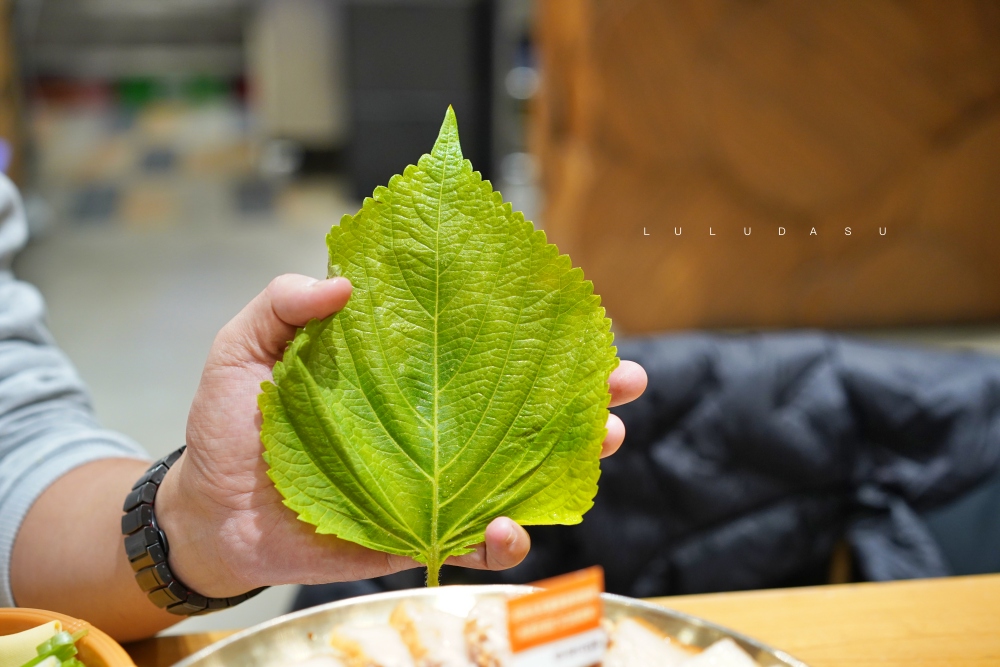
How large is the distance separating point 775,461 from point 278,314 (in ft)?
2.33

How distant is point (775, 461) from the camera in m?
0.93

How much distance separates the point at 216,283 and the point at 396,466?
2.57m

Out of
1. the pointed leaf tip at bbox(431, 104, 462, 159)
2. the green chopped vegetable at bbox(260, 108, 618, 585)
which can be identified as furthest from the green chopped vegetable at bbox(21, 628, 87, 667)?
the pointed leaf tip at bbox(431, 104, 462, 159)

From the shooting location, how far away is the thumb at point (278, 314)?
1.16ft

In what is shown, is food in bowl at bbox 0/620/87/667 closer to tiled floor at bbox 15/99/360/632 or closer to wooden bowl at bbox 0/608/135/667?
wooden bowl at bbox 0/608/135/667

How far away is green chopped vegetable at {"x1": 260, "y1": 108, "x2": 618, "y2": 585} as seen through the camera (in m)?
0.36

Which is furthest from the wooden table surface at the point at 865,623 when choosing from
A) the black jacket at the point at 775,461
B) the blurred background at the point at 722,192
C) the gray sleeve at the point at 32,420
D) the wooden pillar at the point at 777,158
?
the wooden pillar at the point at 777,158

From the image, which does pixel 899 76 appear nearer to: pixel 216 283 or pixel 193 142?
pixel 216 283

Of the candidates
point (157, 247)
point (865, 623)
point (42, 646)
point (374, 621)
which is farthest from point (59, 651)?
point (157, 247)

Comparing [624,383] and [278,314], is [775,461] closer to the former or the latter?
[624,383]

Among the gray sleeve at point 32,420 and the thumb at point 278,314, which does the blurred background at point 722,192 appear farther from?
the thumb at point 278,314

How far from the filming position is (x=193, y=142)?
446cm

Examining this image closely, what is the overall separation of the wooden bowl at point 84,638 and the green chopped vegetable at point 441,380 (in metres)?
0.09

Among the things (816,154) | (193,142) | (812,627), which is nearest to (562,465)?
(812,627)
